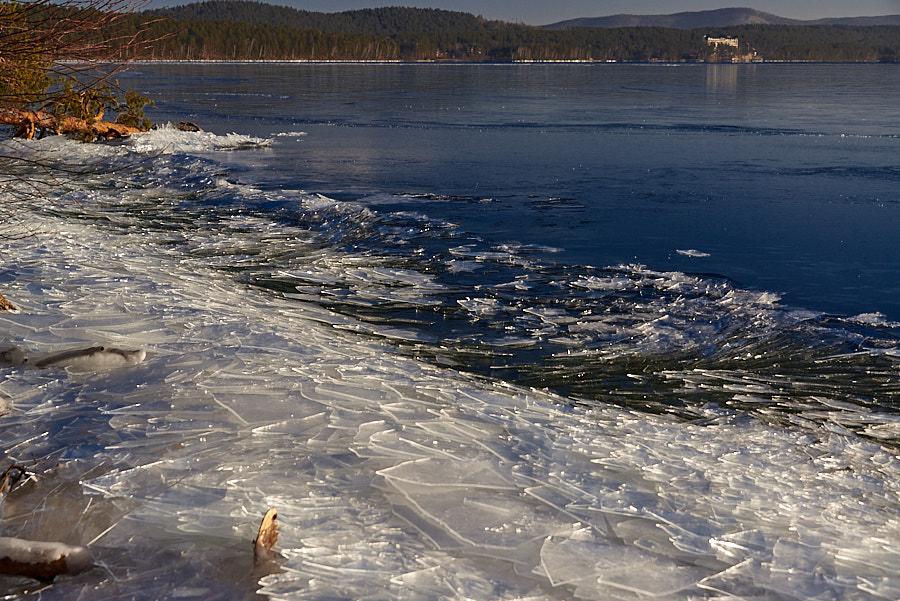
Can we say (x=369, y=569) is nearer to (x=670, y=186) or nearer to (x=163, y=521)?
(x=163, y=521)

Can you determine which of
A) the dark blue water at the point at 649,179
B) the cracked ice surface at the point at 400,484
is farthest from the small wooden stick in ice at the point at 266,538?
the dark blue water at the point at 649,179

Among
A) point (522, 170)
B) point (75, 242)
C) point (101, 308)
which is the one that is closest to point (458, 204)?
point (522, 170)

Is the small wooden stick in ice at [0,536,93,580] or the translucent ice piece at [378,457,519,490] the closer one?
the small wooden stick in ice at [0,536,93,580]

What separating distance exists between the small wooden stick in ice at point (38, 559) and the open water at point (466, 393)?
0.06m

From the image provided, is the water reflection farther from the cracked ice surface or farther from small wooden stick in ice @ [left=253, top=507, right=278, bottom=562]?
small wooden stick in ice @ [left=253, top=507, right=278, bottom=562]

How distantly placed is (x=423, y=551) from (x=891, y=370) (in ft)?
16.2

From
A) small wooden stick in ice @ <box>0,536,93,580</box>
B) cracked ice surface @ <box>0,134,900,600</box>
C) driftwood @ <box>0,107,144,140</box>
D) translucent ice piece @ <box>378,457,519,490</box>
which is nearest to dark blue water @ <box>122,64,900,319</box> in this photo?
cracked ice surface @ <box>0,134,900,600</box>

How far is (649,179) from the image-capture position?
640 inches

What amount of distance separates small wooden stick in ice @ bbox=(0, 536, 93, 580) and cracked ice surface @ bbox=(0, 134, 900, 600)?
74mm

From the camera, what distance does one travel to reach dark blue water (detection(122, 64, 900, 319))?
10.4 meters

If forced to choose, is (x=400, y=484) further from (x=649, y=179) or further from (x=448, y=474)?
(x=649, y=179)

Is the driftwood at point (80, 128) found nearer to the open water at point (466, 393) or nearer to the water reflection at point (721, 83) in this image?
the open water at point (466, 393)

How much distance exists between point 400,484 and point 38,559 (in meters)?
1.84

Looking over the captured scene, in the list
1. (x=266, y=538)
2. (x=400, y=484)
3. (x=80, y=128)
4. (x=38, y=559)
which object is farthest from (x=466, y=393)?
(x=80, y=128)
